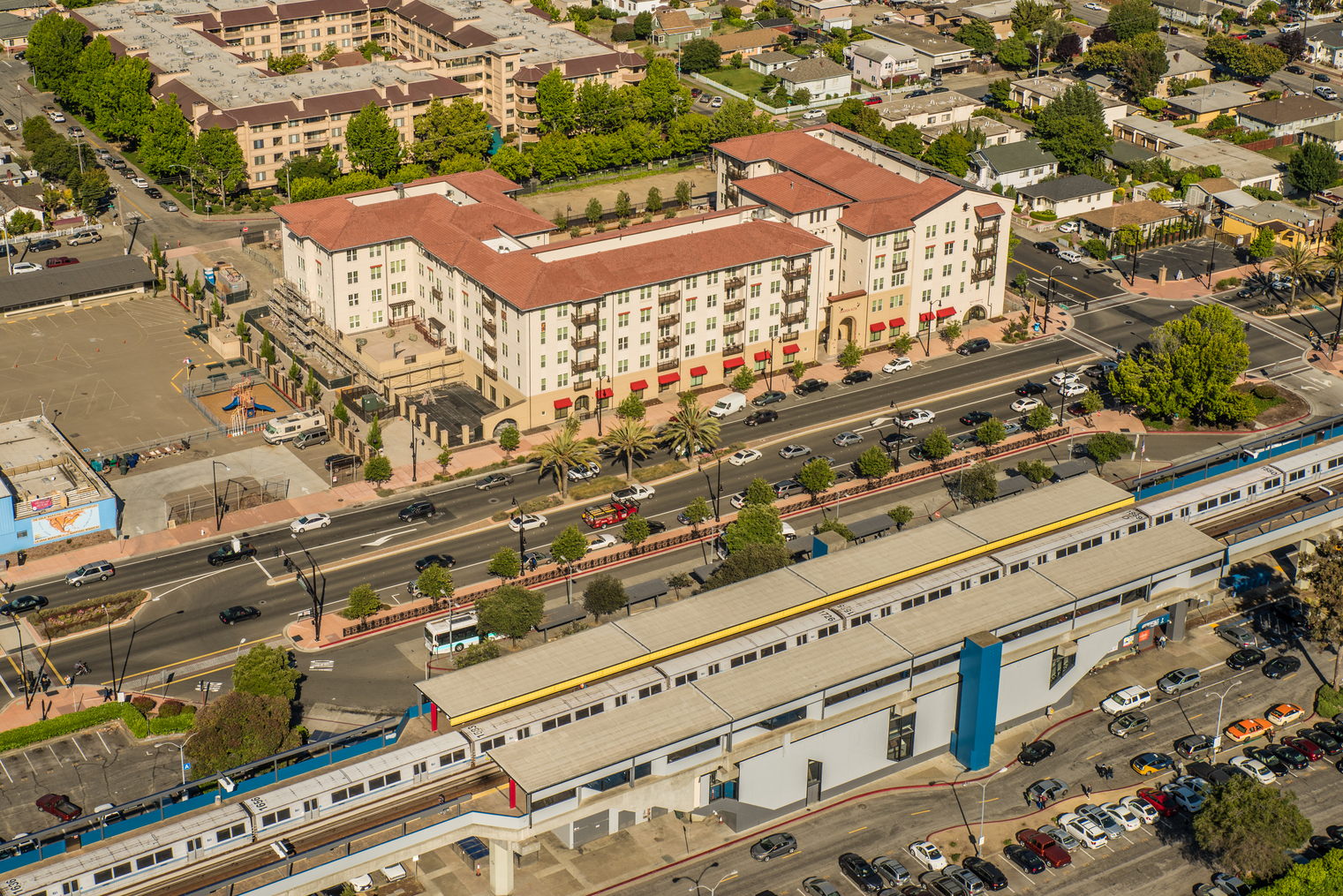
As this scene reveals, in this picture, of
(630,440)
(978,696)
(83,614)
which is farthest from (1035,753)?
(83,614)

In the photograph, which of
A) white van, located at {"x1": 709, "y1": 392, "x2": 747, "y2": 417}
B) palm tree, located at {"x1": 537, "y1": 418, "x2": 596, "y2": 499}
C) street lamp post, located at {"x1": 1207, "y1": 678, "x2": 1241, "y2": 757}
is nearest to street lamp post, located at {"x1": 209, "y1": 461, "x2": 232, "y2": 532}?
palm tree, located at {"x1": 537, "y1": 418, "x2": 596, "y2": 499}

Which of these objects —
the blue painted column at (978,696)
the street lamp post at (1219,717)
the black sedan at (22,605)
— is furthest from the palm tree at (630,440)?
the street lamp post at (1219,717)

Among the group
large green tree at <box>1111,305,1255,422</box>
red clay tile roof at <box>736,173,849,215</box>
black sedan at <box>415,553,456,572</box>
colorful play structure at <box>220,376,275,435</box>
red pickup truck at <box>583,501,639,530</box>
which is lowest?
black sedan at <box>415,553,456,572</box>

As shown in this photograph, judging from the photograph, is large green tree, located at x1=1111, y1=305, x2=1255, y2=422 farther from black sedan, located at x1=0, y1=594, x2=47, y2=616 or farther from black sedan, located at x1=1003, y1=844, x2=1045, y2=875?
black sedan, located at x1=0, y1=594, x2=47, y2=616

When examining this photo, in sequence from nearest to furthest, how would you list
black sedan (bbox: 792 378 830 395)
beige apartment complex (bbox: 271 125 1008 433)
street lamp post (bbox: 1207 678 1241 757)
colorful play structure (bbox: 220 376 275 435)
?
street lamp post (bbox: 1207 678 1241 757), beige apartment complex (bbox: 271 125 1008 433), colorful play structure (bbox: 220 376 275 435), black sedan (bbox: 792 378 830 395)

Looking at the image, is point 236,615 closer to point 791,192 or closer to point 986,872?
point 986,872

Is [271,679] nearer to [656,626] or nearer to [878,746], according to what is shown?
[656,626]

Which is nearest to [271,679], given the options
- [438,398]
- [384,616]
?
[384,616]
